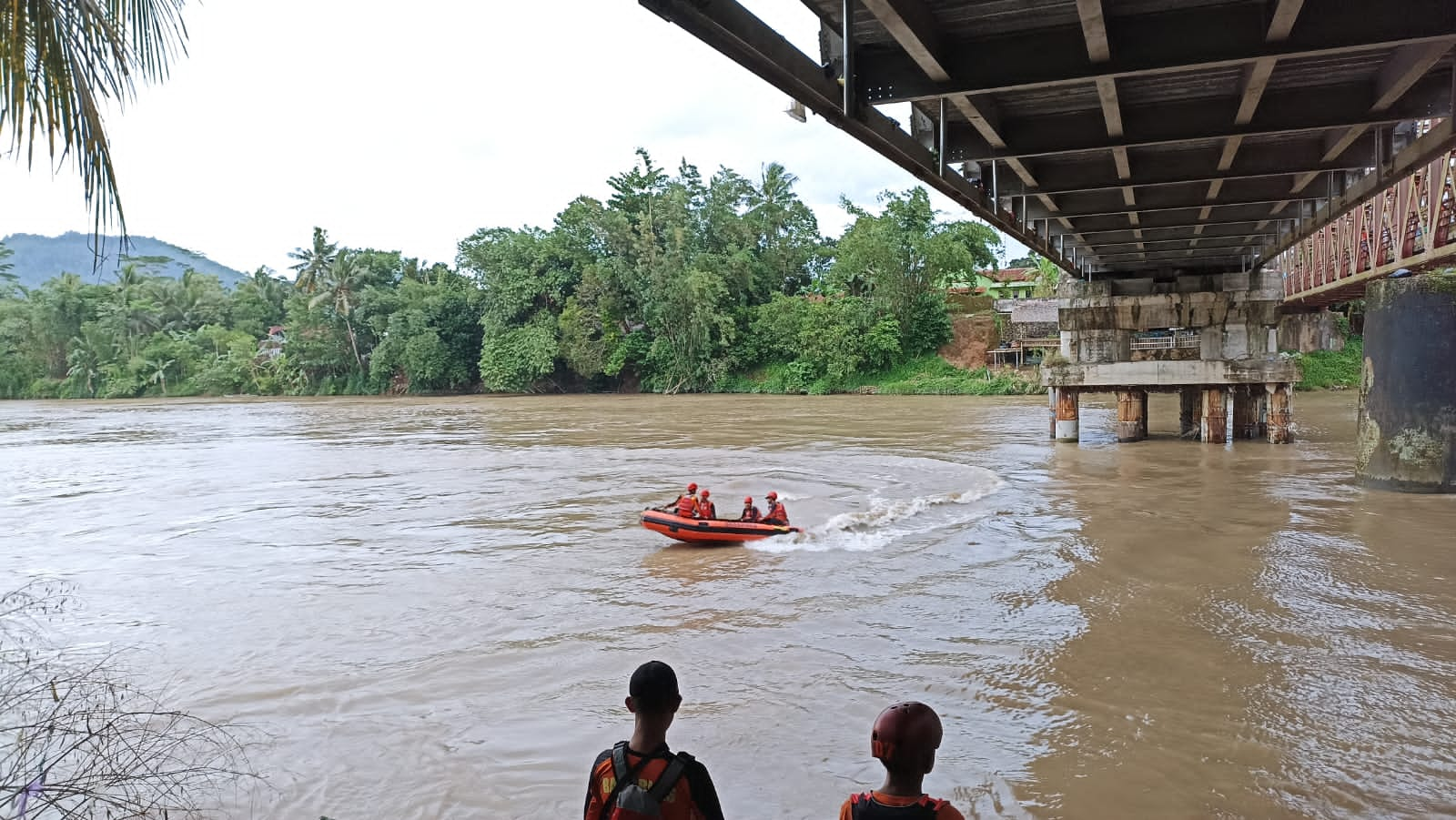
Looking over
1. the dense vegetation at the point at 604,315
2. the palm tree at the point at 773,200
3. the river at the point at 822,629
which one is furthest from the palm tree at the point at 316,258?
the river at the point at 822,629

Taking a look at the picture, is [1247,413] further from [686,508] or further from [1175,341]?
[686,508]

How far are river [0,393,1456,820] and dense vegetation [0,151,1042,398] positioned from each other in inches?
1361

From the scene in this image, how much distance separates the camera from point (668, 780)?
2439 millimetres

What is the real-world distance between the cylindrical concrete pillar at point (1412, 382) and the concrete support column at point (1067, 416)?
8.73 meters

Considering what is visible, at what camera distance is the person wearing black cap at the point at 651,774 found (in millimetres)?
2426

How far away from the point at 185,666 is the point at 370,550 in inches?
176

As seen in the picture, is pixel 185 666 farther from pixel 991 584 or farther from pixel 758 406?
pixel 758 406

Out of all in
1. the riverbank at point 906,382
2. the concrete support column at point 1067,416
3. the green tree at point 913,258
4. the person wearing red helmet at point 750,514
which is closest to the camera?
the person wearing red helmet at point 750,514

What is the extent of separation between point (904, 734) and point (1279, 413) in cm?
2300

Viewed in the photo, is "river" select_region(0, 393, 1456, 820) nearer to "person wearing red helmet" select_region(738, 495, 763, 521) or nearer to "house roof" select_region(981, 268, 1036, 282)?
"person wearing red helmet" select_region(738, 495, 763, 521)

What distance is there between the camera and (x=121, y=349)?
7631 cm

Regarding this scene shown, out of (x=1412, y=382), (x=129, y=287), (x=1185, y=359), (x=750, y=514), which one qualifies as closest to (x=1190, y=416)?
(x=1185, y=359)

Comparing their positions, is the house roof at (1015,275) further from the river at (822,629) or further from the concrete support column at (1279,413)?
the river at (822,629)

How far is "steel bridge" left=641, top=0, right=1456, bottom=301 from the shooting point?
20.7 ft
